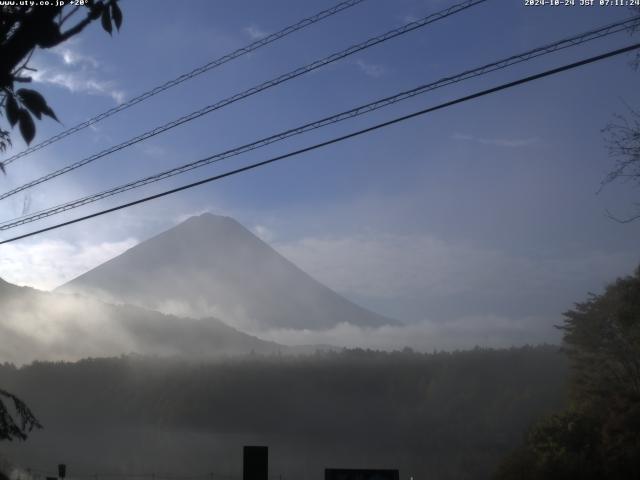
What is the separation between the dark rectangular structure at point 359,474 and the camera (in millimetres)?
11750

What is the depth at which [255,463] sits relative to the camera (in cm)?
1188

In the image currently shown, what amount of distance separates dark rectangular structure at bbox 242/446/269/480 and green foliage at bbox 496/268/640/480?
11.8 meters

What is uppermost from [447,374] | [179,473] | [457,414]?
[447,374]

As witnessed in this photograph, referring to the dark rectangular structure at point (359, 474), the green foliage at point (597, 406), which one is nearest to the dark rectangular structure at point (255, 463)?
the dark rectangular structure at point (359, 474)

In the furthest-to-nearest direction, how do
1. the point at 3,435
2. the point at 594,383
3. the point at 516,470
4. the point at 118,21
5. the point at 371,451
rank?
the point at 371,451 → the point at 594,383 → the point at 516,470 → the point at 3,435 → the point at 118,21

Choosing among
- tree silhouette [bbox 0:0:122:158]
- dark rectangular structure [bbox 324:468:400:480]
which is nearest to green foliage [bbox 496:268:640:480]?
dark rectangular structure [bbox 324:468:400:480]

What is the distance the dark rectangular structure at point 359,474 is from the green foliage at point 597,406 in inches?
414

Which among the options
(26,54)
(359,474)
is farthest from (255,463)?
(26,54)

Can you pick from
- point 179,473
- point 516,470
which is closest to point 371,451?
point 179,473

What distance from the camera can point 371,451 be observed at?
181 m

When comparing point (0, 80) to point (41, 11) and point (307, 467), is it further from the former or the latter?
point (307, 467)

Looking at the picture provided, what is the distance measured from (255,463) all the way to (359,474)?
1.78 m

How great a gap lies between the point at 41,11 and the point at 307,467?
586 feet

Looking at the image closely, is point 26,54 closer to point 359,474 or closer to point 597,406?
point 359,474
